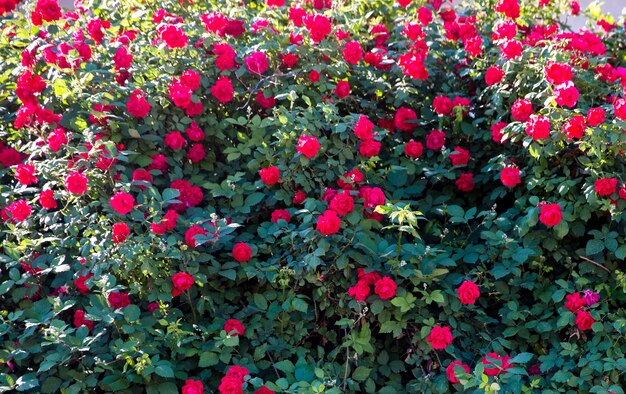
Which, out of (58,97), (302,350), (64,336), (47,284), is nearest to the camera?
(64,336)

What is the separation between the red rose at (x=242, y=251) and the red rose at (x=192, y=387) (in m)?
0.46

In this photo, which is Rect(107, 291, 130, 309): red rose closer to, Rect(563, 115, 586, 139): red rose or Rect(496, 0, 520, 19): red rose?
Rect(563, 115, 586, 139): red rose

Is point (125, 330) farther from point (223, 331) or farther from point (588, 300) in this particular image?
point (588, 300)

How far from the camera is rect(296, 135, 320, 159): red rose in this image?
2752 millimetres

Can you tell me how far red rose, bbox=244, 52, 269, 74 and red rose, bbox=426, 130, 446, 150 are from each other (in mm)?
735

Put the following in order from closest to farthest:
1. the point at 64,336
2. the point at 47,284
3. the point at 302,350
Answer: the point at 64,336
the point at 302,350
the point at 47,284

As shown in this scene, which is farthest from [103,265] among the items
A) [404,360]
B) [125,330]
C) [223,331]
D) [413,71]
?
[413,71]

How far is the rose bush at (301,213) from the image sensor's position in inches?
101

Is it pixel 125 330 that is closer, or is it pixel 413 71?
pixel 125 330

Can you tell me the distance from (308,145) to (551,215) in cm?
88

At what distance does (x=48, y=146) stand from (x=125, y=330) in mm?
769

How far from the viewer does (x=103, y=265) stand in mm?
2502

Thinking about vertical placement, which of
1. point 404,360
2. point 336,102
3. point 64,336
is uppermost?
point 336,102

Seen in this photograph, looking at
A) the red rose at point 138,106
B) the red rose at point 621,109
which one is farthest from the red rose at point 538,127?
the red rose at point 138,106
